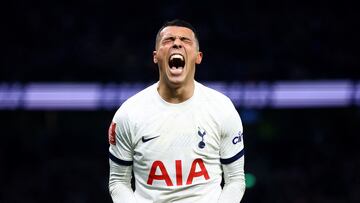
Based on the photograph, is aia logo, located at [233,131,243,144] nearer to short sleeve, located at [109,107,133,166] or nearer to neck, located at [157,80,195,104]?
neck, located at [157,80,195,104]

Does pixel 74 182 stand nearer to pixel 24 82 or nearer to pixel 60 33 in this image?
pixel 24 82

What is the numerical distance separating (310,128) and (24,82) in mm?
4560

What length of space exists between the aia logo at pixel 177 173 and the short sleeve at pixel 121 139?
15 cm

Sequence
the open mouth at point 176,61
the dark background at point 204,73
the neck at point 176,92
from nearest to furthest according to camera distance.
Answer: the open mouth at point 176,61, the neck at point 176,92, the dark background at point 204,73

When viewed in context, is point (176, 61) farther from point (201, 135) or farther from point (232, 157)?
point (232, 157)

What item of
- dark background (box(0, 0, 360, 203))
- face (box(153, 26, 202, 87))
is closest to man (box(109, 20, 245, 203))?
face (box(153, 26, 202, 87))

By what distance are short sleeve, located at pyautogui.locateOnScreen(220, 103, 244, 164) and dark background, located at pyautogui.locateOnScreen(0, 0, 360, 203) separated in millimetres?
6787

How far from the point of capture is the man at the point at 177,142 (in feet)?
11.8

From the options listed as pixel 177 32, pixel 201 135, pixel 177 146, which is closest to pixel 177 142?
pixel 177 146

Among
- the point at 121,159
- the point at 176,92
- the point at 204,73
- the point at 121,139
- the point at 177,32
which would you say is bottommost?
the point at 121,159

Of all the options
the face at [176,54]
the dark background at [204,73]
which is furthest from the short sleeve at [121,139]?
the dark background at [204,73]

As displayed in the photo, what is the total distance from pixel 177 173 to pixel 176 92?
0.43 meters

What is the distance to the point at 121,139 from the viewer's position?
3.64m

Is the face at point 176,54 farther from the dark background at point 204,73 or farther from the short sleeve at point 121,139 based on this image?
the dark background at point 204,73
